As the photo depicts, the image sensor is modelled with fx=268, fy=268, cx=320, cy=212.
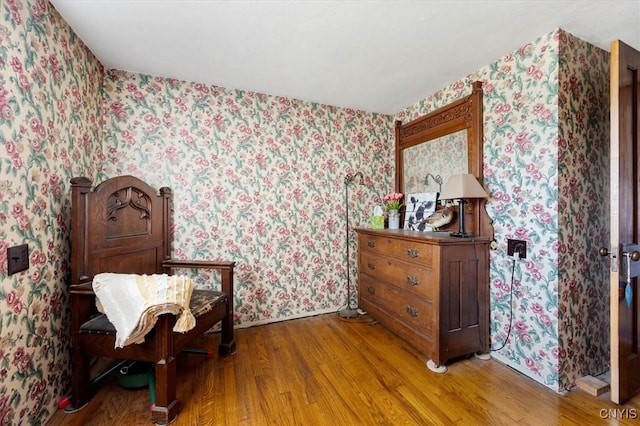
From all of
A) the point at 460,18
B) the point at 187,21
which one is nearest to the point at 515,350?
the point at 460,18

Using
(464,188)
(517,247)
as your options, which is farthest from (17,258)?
(517,247)

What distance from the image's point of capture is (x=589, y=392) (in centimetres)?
164

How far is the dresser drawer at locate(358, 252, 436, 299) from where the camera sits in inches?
75.6

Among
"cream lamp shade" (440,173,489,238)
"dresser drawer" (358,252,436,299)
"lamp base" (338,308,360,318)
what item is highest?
"cream lamp shade" (440,173,489,238)

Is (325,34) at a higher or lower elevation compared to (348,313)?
higher

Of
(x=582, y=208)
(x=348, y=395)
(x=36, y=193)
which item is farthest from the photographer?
(x=582, y=208)

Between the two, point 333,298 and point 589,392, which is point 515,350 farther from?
point 333,298

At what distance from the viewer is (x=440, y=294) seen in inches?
72.0

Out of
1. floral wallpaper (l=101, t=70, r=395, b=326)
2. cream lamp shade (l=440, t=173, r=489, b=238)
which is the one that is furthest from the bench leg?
cream lamp shade (l=440, t=173, r=489, b=238)

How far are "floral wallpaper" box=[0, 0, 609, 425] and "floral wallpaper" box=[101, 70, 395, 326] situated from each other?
1cm

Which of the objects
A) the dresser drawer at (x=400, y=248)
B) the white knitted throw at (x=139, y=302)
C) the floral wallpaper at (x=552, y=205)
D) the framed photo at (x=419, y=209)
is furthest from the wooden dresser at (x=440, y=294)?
the white knitted throw at (x=139, y=302)

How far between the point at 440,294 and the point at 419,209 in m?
1.01

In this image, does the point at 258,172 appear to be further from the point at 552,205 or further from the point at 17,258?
the point at 552,205

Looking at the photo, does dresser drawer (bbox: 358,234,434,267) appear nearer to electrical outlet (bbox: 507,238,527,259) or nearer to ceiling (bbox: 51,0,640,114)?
electrical outlet (bbox: 507,238,527,259)
